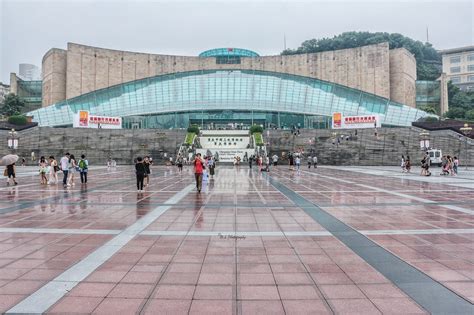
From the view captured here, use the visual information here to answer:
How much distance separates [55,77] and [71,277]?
242ft

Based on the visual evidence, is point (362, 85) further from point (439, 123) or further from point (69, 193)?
point (69, 193)

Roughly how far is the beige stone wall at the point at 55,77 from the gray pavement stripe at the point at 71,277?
70.2 m

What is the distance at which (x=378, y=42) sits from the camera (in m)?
103

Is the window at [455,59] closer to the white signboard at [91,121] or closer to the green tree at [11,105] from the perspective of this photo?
the white signboard at [91,121]

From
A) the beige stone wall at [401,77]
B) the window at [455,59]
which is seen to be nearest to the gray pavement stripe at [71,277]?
the beige stone wall at [401,77]

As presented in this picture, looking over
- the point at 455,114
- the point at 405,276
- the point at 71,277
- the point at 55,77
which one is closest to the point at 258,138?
the point at 405,276

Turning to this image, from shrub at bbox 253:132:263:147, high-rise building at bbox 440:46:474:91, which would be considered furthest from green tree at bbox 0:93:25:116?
high-rise building at bbox 440:46:474:91

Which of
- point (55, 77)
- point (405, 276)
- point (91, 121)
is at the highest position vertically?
point (55, 77)

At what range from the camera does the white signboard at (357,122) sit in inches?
1891

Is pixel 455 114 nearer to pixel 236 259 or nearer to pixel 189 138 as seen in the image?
pixel 189 138

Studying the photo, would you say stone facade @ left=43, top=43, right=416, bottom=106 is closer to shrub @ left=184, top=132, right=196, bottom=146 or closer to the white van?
the white van

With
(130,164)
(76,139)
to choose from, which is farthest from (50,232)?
(76,139)

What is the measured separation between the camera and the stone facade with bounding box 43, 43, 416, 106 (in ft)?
227

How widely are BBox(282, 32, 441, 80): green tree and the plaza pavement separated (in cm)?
10647
